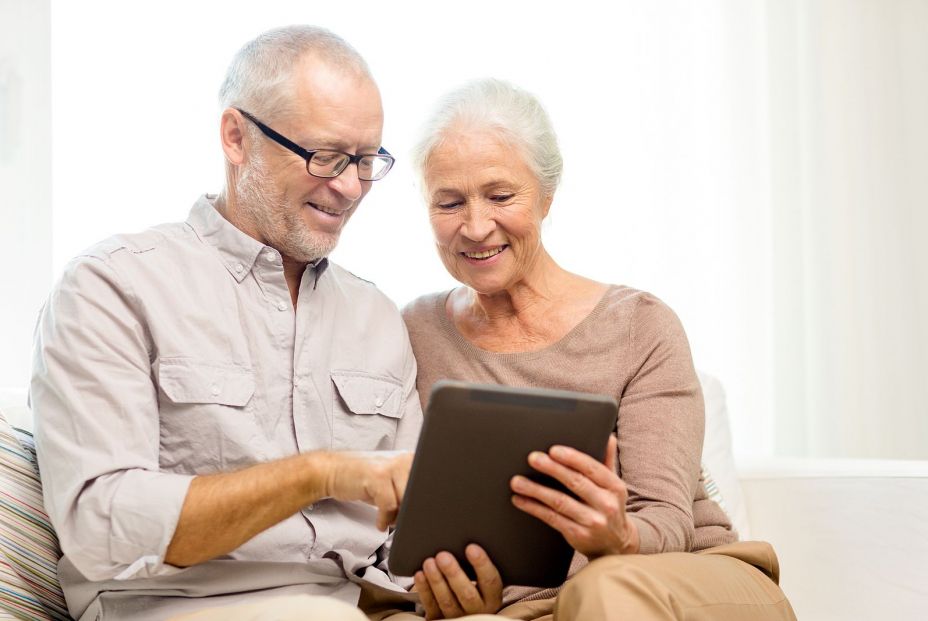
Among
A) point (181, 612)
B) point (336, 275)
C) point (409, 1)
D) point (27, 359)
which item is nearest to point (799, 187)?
point (409, 1)

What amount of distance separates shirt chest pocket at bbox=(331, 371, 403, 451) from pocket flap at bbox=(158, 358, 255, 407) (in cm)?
18

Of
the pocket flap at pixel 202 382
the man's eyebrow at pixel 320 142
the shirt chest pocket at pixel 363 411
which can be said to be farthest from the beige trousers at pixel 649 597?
the man's eyebrow at pixel 320 142

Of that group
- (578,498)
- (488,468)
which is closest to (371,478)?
(488,468)

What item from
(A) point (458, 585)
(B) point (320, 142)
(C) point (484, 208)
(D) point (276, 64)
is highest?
(D) point (276, 64)

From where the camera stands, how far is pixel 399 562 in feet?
4.65

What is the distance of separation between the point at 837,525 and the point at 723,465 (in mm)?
271

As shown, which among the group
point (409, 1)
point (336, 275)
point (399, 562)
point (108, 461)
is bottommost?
point (399, 562)

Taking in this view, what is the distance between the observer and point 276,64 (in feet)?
5.57

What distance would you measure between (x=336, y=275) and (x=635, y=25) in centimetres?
209

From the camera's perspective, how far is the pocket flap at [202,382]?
150cm

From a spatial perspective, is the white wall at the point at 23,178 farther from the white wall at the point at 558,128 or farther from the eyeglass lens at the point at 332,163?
the eyeglass lens at the point at 332,163

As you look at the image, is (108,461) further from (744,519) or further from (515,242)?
(744,519)

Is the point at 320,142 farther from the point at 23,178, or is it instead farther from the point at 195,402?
the point at 23,178

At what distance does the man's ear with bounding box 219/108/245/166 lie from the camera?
1728 mm
